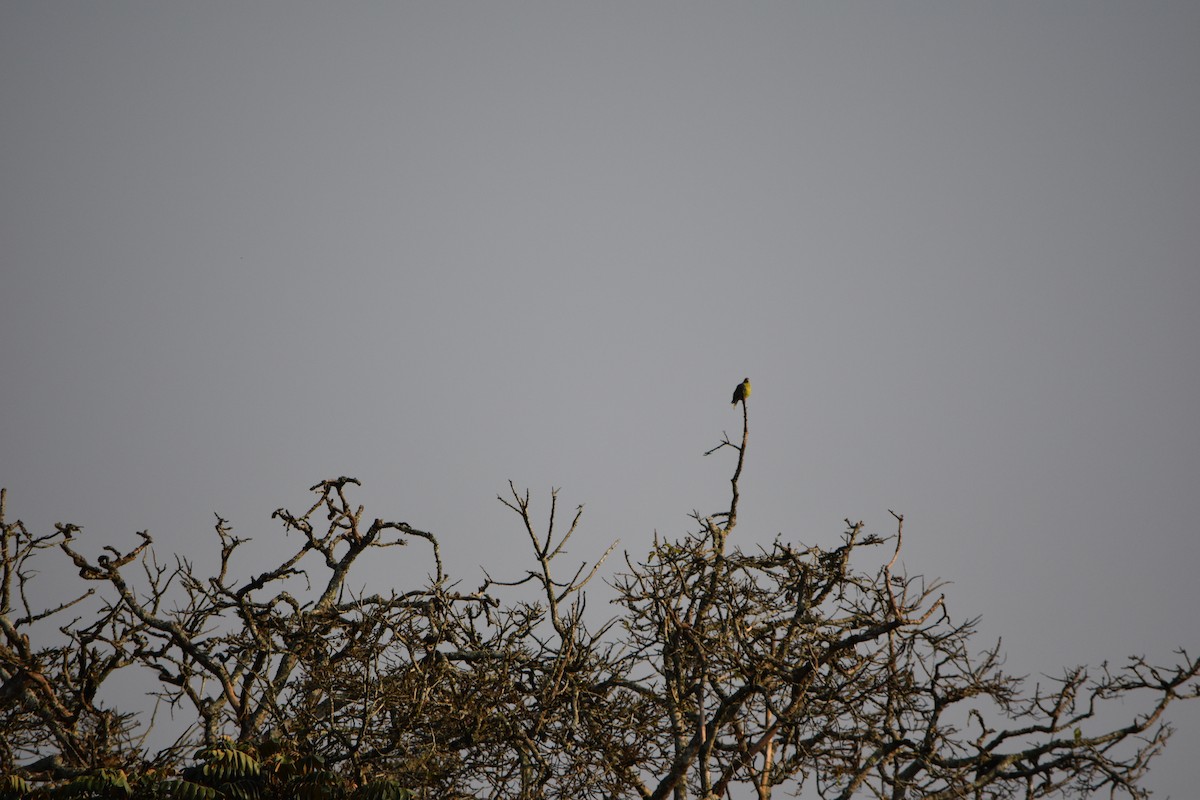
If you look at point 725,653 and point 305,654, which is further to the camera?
point 305,654

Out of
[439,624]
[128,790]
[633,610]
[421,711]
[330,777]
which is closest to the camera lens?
[128,790]

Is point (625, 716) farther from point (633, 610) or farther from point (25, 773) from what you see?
point (25, 773)

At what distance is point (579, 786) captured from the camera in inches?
383

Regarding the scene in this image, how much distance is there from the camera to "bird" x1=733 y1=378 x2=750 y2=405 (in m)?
15.1

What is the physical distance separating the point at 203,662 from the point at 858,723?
6917mm

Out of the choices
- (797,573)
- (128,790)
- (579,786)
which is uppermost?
(797,573)

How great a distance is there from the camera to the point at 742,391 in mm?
15141

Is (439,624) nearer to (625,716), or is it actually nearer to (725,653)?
(625,716)

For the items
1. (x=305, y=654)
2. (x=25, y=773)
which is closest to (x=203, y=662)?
(x=305, y=654)

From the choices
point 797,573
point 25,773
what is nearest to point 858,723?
point 797,573

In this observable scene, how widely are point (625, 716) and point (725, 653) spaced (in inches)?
69.2

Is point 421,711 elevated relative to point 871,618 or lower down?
lower down

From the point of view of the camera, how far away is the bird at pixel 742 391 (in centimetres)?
1512

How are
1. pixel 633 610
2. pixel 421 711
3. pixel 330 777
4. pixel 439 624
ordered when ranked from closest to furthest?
1. pixel 330 777
2. pixel 421 711
3. pixel 633 610
4. pixel 439 624
